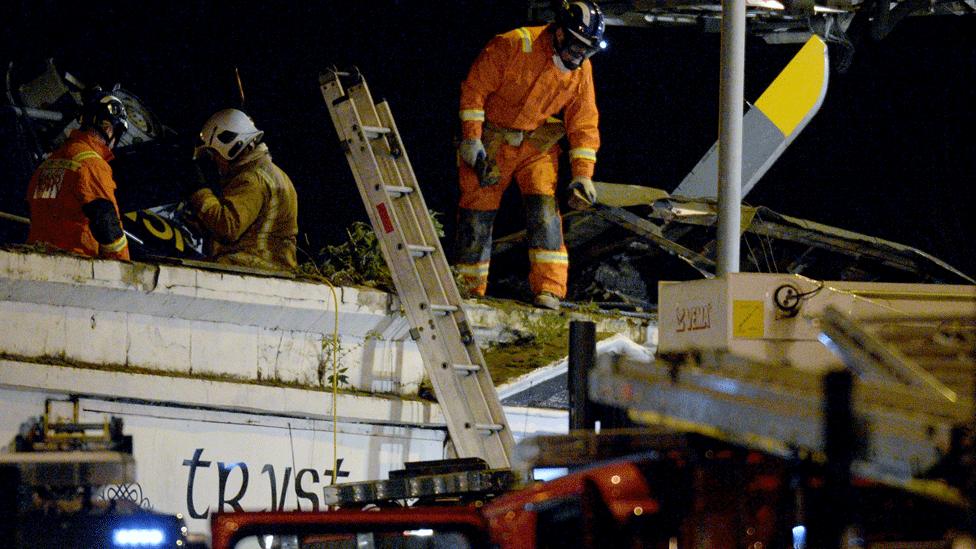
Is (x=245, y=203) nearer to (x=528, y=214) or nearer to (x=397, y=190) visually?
(x=397, y=190)

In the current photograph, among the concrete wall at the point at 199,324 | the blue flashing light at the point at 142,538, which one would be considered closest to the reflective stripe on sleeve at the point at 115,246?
the concrete wall at the point at 199,324

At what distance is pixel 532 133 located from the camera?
425 inches

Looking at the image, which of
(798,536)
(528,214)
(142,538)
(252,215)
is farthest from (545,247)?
(798,536)

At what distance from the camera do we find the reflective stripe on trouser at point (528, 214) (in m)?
10.5

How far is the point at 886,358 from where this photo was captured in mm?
3818

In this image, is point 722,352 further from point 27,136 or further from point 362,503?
point 27,136

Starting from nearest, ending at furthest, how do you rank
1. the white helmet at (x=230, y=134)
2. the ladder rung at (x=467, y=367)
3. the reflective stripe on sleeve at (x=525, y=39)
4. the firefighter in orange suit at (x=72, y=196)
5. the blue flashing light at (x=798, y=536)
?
the blue flashing light at (x=798, y=536) < the ladder rung at (x=467, y=367) < the firefighter in orange suit at (x=72, y=196) < the white helmet at (x=230, y=134) < the reflective stripe on sleeve at (x=525, y=39)

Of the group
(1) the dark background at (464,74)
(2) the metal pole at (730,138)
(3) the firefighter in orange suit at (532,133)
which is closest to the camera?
(2) the metal pole at (730,138)

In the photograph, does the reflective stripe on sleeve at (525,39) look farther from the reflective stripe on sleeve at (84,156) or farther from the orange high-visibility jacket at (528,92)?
the reflective stripe on sleeve at (84,156)

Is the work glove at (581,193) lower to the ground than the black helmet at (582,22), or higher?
lower

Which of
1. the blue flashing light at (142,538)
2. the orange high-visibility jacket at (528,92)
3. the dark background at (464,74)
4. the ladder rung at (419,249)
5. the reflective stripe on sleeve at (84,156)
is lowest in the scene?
the blue flashing light at (142,538)

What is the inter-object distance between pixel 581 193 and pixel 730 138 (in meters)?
1.74

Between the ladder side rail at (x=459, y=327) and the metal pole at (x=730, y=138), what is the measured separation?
1.60m

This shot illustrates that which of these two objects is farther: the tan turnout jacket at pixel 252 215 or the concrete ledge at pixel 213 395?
the tan turnout jacket at pixel 252 215
